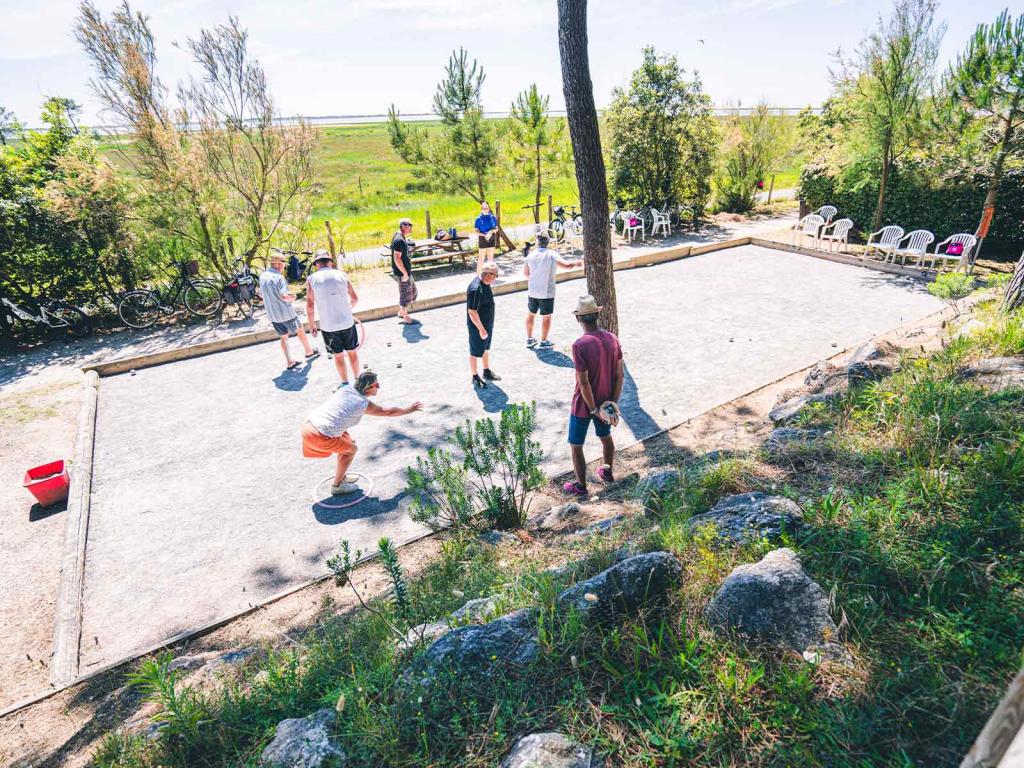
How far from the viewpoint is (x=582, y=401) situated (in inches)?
199

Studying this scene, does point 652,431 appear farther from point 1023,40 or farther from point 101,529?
point 1023,40

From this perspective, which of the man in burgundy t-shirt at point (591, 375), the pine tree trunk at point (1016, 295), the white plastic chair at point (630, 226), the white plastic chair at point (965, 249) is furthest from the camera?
the white plastic chair at point (630, 226)

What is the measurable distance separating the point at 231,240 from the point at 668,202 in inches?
535

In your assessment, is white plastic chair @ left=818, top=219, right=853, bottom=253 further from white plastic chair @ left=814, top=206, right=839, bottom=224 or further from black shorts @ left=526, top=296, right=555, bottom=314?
black shorts @ left=526, top=296, right=555, bottom=314

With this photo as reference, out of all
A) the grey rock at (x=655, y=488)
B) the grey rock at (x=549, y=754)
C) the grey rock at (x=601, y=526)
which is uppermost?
the grey rock at (x=549, y=754)

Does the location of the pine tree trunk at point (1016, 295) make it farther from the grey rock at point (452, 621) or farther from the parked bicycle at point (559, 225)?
the parked bicycle at point (559, 225)

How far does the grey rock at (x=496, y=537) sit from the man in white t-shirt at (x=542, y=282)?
4830 millimetres

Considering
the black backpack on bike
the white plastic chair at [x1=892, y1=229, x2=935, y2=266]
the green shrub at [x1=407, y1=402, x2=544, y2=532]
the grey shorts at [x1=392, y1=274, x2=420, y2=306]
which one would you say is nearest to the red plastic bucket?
the green shrub at [x1=407, y1=402, x2=544, y2=532]

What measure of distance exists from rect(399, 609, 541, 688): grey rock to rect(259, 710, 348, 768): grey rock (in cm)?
39

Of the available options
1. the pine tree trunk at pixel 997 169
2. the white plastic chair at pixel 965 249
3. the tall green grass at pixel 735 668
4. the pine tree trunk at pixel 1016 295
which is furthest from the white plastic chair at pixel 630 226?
the tall green grass at pixel 735 668

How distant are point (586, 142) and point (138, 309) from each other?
950 centimetres

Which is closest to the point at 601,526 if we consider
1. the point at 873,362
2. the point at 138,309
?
the point at 873,362

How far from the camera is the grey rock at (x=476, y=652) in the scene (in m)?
2.70

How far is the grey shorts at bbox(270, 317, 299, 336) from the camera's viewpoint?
8.63m
